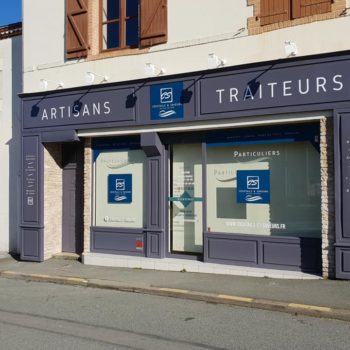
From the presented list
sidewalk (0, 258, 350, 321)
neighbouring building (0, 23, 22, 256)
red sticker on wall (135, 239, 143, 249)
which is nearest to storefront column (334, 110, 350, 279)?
sidewalk (0, 258, 350, 321)

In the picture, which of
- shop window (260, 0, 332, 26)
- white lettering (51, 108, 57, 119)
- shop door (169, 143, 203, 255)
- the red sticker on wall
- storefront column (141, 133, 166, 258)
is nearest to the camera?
shop window (260, 0, 332, 26)

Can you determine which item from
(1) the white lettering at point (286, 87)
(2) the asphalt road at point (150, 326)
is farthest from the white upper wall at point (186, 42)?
(2) the asphalt road at point (150, 326)

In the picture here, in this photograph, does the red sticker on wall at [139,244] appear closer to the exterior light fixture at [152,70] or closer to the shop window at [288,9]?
the exterior light fixture at [152,70]

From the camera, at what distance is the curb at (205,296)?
6.88m

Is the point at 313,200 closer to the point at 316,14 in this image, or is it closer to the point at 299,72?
the point at 299,72

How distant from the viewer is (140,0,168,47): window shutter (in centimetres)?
1076

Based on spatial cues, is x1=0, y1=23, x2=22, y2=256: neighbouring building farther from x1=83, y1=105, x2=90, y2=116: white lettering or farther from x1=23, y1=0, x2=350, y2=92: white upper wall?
x1=83, y1=105, x2=90, y2=116: white lettering

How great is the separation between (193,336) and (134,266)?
4.90 metres

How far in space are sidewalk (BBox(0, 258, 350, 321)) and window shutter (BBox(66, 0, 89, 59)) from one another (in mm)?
5042

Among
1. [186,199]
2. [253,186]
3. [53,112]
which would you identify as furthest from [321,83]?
[53,112]

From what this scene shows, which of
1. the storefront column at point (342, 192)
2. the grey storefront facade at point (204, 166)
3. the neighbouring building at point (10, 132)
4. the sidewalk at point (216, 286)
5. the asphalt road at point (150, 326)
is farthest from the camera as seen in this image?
the neighbouring building at point (10, 132)

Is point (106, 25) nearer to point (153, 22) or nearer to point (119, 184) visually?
point (153, 22)

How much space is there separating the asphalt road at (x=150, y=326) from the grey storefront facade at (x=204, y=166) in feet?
8.17

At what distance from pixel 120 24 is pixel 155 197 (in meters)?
4.12
